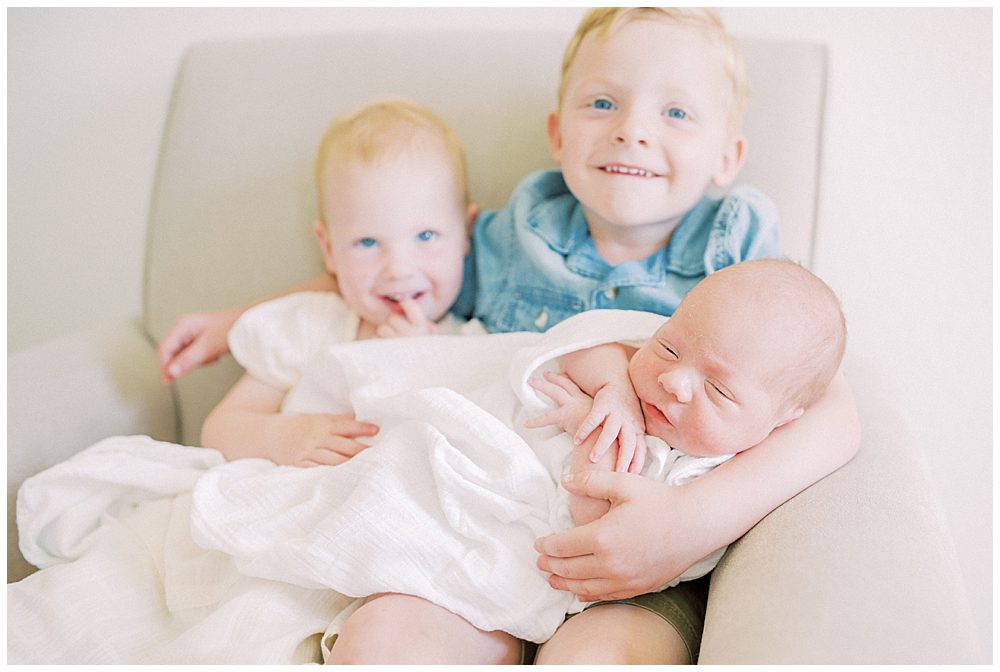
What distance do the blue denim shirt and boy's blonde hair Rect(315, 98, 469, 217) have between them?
0.31 ft

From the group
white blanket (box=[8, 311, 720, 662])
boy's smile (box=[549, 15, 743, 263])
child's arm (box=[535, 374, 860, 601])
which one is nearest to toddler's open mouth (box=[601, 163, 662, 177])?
boy's smile (box=[549, 15, 743, 263])

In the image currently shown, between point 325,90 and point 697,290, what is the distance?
2.63ft

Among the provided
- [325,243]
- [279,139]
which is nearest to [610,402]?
[325,243]

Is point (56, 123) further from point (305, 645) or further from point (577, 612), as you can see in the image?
point (577, 612)

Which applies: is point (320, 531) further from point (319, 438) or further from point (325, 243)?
point (325, 243)

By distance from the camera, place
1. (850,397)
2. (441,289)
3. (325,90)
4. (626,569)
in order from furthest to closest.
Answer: (325,90), (441,289), (850,397), (626,569)

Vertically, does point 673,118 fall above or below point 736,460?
above

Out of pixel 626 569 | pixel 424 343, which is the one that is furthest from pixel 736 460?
pixel 424 343

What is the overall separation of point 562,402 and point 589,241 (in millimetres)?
361

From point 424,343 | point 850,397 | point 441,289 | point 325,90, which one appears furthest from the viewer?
point 325,90

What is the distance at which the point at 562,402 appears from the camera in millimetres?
954

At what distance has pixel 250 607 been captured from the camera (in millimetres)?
888

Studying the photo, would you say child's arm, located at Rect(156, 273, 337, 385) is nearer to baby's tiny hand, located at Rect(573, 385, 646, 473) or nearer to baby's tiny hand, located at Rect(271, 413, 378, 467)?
baby's tiny hand, located at Rect(271, 413, 378, 467)

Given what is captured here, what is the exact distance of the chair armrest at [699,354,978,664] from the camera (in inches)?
26.3
